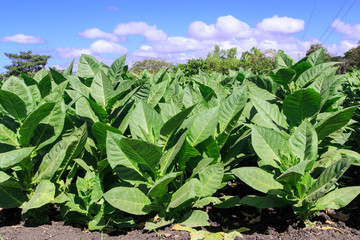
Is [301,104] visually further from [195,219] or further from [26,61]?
[26,61]

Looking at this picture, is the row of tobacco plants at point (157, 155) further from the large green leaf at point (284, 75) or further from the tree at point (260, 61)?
the tree at point (260, 61)

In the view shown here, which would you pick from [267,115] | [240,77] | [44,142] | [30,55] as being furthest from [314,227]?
[30,55]

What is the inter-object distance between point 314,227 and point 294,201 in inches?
10.8

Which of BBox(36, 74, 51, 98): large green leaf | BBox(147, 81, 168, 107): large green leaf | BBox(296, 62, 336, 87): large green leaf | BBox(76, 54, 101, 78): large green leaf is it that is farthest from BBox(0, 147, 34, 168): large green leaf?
BBox(296, 62, 336, 87): large green leaf

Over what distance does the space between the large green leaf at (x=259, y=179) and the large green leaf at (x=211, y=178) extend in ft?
0.47

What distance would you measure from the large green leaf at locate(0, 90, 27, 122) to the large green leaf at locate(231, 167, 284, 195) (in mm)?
1613

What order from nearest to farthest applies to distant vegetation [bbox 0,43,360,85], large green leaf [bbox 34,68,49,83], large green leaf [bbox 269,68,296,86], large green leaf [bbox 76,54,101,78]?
large green leaf [bbox 269,68,296,86], large green leaf [bbox 76,54,101,78], large green leaf [bbox 34,68,49,83], distant vegetation [bbox 0,43,360,85]

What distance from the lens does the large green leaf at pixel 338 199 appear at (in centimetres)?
200

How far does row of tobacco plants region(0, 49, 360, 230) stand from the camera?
6.51ft

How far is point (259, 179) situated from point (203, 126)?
0.54m

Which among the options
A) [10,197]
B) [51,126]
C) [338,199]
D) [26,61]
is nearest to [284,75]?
[338,199]

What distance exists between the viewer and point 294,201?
2.03 meters

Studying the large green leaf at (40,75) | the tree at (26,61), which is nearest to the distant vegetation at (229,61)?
the tree at (26,61)

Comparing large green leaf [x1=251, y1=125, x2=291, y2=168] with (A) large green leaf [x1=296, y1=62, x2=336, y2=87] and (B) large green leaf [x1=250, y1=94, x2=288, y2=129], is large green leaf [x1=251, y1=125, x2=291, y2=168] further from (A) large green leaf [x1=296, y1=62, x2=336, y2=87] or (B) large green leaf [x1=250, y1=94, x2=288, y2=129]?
(A) large green leaf [x1=296, y1=62, x2=336, y2=87]
